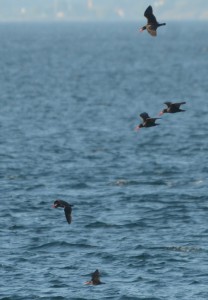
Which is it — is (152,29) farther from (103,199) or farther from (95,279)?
(103,199)

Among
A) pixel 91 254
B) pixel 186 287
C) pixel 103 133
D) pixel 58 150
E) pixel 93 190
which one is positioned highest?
pixel 103 133

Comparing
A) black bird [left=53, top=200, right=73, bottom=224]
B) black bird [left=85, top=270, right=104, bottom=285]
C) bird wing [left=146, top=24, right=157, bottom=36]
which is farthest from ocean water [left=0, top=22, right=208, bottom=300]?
bird wing [left=146, top=24, right=157, bottom=36]

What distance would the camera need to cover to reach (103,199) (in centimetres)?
5928

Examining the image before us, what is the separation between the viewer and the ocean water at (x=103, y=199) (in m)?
43.4

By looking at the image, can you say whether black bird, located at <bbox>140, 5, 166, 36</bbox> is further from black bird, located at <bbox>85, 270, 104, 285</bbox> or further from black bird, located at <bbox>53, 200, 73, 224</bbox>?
black bird, located at <bbox>85, 270, 104, 285</bbox>

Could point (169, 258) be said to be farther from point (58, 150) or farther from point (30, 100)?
point (30, 100)

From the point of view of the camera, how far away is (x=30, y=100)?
11625cm

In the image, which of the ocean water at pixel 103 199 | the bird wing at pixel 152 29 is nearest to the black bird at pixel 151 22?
the bird wing at pixel 152 29

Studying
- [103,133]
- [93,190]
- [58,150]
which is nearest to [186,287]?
[93,190]

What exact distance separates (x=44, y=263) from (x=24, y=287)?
3614mm

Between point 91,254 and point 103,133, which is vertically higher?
point 103,133

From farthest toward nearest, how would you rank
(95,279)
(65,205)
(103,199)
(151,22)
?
(103,199) → (95,279) → (151,22) → (65,205)

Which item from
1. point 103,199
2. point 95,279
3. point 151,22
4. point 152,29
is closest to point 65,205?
point 95,279

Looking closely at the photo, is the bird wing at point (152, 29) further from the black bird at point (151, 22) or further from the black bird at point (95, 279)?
the black bird at point (95, 279)
